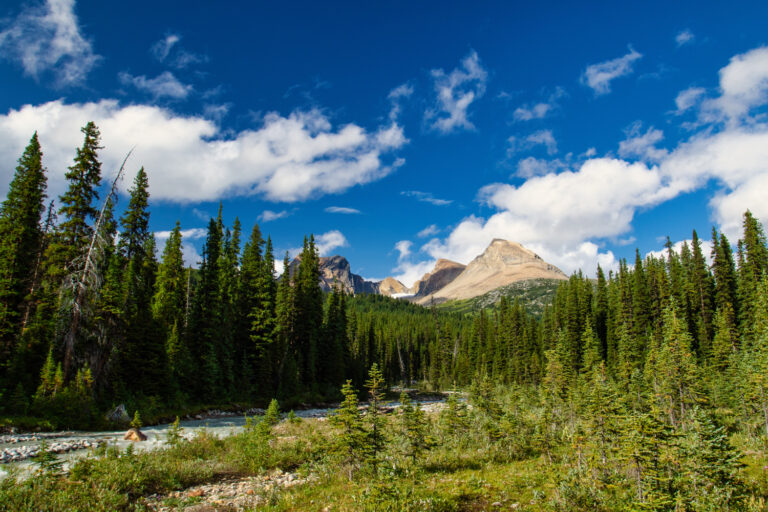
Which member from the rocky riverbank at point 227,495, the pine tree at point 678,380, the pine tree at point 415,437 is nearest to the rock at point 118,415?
the rocky riverbank at point 227,495

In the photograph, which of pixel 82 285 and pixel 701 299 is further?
pixel 701 299

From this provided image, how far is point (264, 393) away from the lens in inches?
1774

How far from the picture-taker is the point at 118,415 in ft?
83.9

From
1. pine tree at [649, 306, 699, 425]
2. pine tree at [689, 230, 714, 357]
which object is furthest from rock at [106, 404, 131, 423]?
pine tree at [689, 230, 714, 357]

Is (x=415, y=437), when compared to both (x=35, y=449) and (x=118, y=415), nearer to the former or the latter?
(x=35, y=449)

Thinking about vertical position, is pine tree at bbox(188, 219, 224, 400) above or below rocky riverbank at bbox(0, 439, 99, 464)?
above

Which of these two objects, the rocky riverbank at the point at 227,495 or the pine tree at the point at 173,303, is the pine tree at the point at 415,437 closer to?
the rocky riverbank at the point at 227,495

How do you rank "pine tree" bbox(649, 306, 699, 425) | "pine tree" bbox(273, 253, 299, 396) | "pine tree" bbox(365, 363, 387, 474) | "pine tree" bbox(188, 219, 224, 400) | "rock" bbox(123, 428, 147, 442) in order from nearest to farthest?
"pine tree" bbox(365, 363, 387, 474), "rock" bbox(123, 428, 147, 442), "pine tree" bbox(649, 306, 699, 425), "pine tree" bbox(188, 219, 224, 400), "pine tree" bbox(273, 253, 299, 396)

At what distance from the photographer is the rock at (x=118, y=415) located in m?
25.2

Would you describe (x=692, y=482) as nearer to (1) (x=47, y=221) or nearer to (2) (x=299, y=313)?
(1) (x=47, y=221)

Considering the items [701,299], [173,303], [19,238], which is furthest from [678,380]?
[19,238]

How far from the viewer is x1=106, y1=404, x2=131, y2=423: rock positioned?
25156 millimetres

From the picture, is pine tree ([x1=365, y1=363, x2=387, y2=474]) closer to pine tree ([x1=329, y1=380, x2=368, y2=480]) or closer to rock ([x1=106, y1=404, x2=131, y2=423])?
pine tree ([x1=329, y1=380, x2=368, y2=480])

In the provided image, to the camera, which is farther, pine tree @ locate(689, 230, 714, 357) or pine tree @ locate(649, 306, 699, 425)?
pine tree @ locate(689, 230, 714, 357)
